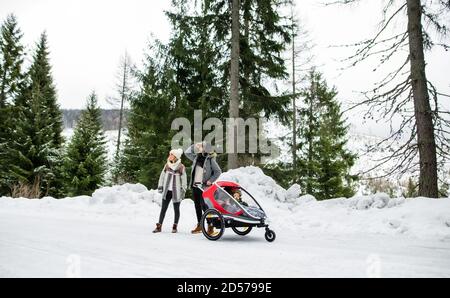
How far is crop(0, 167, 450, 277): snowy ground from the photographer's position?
13.0ft

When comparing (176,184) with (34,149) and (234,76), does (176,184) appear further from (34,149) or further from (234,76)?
(34,149)

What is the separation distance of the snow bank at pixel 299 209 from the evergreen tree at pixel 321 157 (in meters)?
10.3

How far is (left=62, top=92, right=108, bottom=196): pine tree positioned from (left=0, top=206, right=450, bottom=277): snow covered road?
51.1 feet

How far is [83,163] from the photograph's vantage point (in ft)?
71.6

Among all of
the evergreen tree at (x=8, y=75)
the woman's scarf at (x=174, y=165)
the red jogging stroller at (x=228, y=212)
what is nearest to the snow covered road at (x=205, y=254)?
the red jogging stroller at (x=228, y=212)

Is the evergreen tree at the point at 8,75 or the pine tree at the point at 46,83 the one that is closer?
the evergreen tree at the point at 8,75

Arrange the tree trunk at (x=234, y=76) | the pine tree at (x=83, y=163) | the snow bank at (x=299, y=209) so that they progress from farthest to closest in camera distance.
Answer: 1. the pine tree at (x=83, y=163)
2. the tree trunk at (x=234, y=76)
3. the snow bank at (x=299, y=209)

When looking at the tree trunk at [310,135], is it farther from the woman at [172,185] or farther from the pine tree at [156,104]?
the woman at [172,185]

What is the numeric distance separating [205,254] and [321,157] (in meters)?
18.2

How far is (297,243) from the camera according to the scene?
5852 mm

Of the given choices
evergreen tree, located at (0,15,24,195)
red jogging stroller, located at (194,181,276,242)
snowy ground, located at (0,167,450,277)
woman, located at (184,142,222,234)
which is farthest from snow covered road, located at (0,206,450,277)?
evergreen tree, located at (0,15,24,195)

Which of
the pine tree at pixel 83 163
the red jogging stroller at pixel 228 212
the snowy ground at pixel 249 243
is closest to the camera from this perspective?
the snowy ground at pixel 249 243

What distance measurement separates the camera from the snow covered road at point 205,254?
12.7 ft
